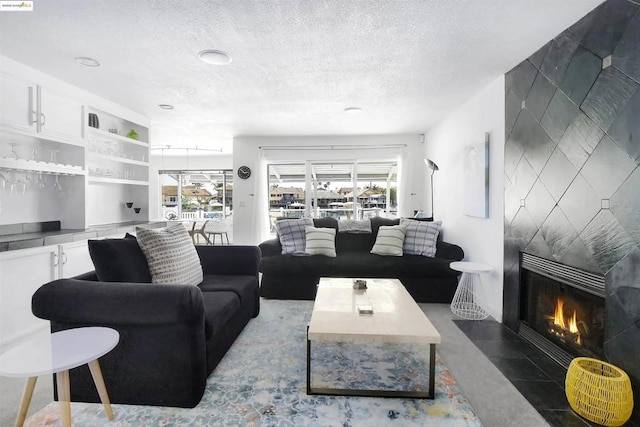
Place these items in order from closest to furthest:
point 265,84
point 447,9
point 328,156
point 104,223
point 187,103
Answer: point 447,9
point 265,84
point 187,103
point 104,223
point 328,156

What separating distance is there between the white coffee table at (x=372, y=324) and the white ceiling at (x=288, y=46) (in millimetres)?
1902

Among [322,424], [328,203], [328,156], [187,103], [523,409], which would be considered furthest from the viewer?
[328,203]

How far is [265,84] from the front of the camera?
324 cm

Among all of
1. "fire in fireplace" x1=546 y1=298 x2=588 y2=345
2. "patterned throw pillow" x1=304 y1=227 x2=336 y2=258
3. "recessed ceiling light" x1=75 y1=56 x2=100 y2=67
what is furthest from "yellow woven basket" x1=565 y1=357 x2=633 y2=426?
"recessed ceiling light" x1=75 y1=56 x2=100 y2=67

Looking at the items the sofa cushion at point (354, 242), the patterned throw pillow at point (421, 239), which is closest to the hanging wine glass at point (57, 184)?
the sofa cushion at point (354, 242)

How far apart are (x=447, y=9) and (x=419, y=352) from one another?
2318 mm

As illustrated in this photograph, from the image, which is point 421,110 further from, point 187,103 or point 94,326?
point 94,326

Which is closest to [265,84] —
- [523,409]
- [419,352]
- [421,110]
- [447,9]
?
[447,9]

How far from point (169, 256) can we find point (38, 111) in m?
2.02

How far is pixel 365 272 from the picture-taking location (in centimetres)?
361

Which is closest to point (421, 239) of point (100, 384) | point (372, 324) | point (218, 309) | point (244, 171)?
point (372, 324)

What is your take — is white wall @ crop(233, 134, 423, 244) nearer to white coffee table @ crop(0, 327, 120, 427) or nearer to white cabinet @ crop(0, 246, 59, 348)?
white cabinet @ crop(0, 246, 59, 348)

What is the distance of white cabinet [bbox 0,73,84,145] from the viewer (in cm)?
262

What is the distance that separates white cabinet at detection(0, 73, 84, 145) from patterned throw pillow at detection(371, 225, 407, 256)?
11.6ft
